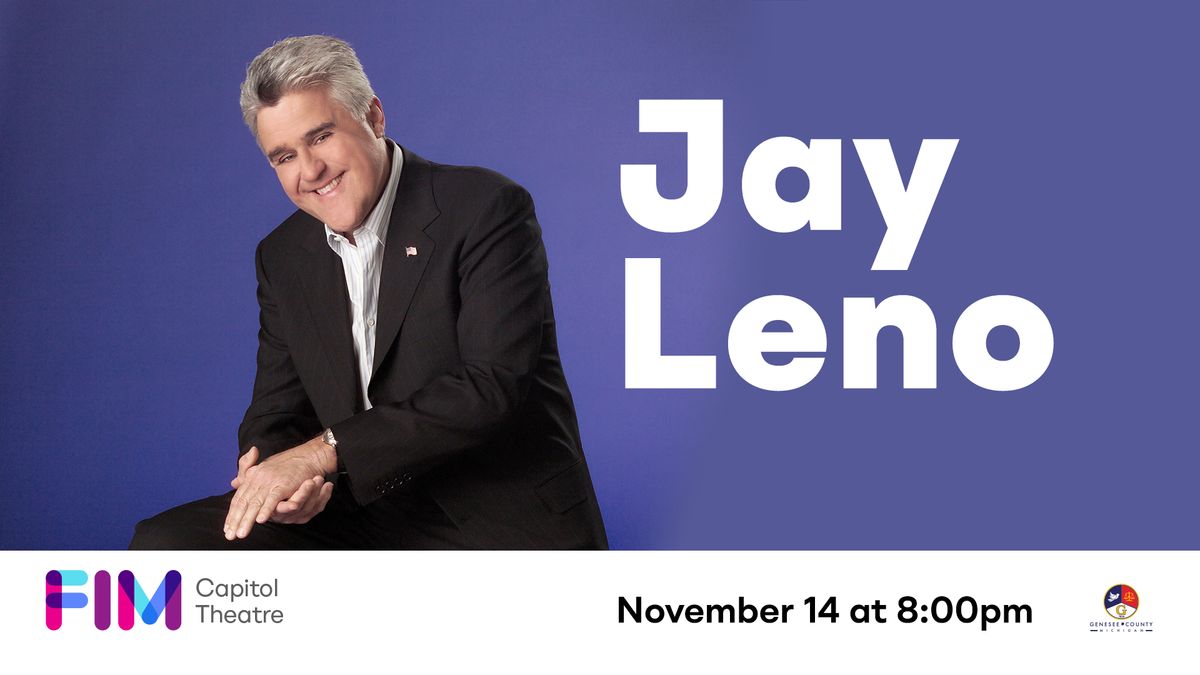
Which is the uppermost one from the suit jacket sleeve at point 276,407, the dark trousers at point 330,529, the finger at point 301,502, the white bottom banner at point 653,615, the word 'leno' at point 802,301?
the word 'leno' at point 802,301

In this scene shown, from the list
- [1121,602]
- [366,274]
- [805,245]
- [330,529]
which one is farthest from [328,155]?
[1121,602]

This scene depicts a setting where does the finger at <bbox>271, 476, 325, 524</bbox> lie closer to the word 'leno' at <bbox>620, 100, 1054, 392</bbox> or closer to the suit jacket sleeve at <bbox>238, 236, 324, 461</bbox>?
the suit jacket sleeve at <bbox>238, 236, 324, 461</bbox>

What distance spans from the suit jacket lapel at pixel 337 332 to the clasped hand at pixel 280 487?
0.21 m

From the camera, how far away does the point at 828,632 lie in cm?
313

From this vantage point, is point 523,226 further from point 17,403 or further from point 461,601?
point 17,403

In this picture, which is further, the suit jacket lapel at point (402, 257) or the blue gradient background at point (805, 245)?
the blue gradient background at point (805, 245)

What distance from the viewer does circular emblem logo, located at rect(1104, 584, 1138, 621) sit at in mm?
3154

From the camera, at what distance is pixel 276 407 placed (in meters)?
2.95

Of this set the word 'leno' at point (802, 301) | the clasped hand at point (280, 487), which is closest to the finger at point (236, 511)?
the clasped hand at point (280, 487)

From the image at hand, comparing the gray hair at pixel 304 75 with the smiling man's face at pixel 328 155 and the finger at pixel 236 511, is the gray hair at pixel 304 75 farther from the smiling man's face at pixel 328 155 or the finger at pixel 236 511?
the finger at pixel 236 511

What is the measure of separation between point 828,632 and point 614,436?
2.64 ft

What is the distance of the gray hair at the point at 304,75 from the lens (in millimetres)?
2939

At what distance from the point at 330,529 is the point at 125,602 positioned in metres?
0.68

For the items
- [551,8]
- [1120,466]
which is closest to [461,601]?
[551,8]
